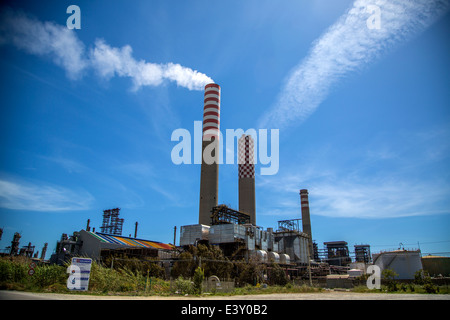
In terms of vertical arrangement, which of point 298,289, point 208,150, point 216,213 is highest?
point 208,150

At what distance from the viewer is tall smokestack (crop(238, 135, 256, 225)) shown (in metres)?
44.2

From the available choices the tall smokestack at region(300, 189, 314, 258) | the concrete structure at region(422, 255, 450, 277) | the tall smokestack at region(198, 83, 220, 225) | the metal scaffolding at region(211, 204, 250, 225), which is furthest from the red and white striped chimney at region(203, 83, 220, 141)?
the concrete structure at region(422, 255, 450, 277)

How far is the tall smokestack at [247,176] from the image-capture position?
145 ft

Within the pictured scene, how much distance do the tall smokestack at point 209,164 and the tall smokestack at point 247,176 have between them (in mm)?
8975

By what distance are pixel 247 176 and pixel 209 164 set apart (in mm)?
11052

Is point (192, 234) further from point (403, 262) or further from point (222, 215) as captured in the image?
point (403, 262)

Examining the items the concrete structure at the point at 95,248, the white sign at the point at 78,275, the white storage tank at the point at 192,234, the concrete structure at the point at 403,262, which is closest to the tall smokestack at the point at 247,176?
the white storage tank at the point at 192,234

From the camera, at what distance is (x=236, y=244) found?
99.7 ft

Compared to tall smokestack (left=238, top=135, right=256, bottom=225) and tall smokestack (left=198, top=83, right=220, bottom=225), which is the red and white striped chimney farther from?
tall smokestack (left=238, top=135, right=256, bottom=225)
